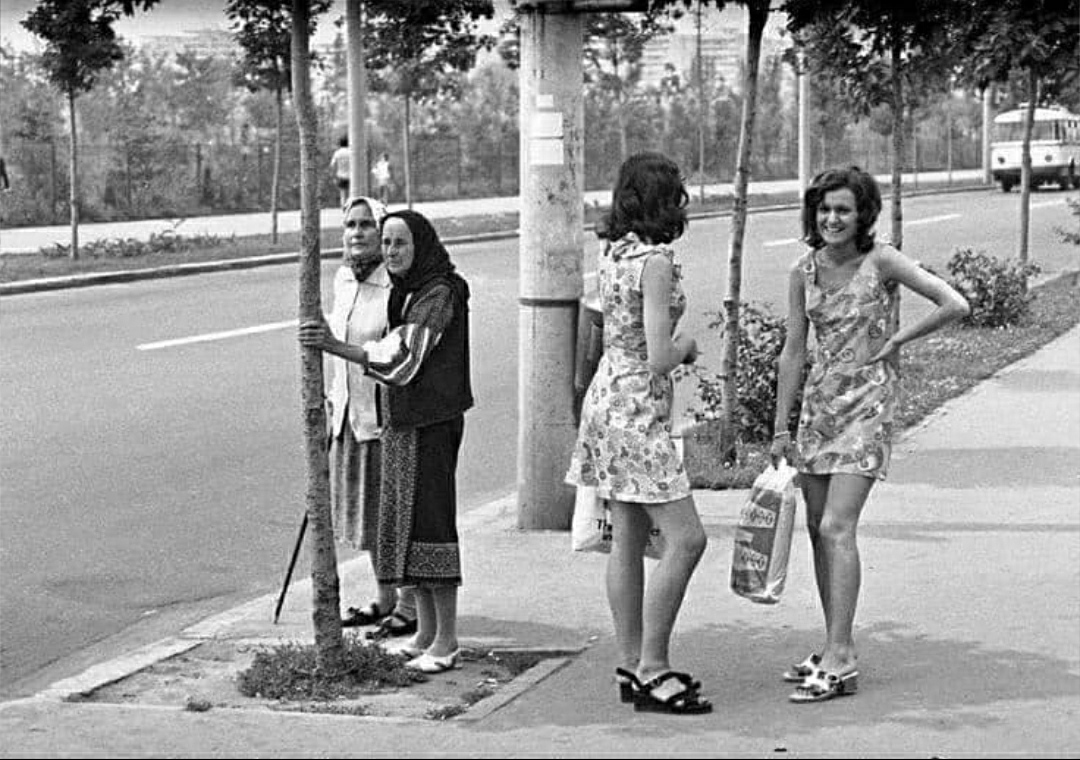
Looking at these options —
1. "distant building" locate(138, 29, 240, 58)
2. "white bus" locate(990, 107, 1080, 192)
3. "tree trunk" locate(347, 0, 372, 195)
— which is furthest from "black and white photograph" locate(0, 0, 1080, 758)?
"white bus" locate(990, 107, 1080, 192)

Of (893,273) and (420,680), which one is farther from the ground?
(893,273)

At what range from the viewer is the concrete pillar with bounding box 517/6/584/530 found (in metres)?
10.0

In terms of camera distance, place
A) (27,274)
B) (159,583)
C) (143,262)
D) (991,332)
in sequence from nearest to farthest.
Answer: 1. (159,583)
2. (991,332)
3. (27,274)
4. (143,262)

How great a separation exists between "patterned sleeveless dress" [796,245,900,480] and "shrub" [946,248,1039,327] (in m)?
13.1

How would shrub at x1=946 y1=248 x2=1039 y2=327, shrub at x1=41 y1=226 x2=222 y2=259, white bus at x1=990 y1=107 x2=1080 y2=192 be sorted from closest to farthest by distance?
shrub at x1=946 y1=248 x2=1039 y2=327 < shrub at x1=41 y1=226 x2=222 y2=259 < white bus at x1=990 y1=107 x2=1080 y2=192

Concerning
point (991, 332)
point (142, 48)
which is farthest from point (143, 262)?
point (142, 48)

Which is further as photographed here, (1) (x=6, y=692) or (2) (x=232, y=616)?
(2) (x=232, y=616)

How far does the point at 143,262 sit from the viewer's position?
28156 millimetres

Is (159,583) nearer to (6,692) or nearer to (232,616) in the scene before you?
(232,616)

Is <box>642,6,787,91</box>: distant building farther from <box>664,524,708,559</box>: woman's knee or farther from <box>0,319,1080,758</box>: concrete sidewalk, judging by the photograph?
<box>664,524,708,559</box>: woman's knee

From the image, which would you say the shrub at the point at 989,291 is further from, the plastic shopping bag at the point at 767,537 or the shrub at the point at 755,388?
the plastic shopping bag at the point at 767,537

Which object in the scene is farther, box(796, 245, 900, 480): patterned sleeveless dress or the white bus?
the white bus

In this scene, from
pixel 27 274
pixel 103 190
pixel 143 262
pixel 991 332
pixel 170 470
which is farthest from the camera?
pixel 103 190

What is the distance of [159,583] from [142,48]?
43.6m
